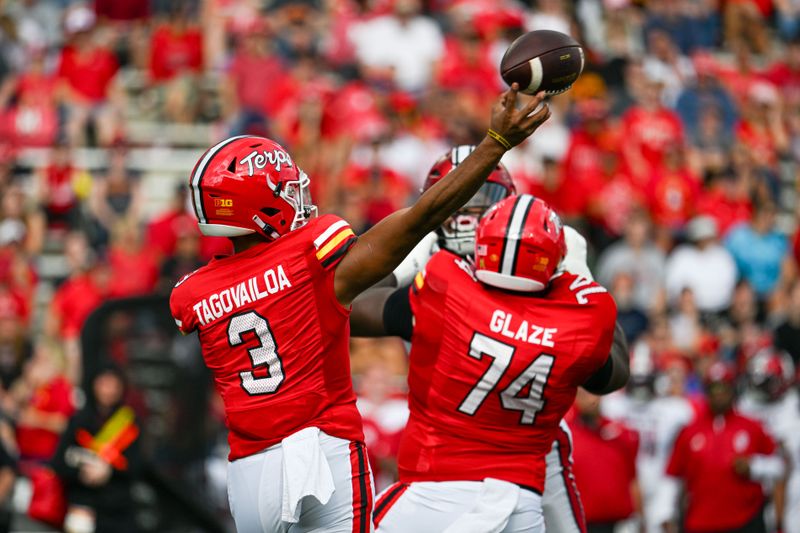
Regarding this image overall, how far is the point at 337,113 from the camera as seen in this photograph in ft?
47.1

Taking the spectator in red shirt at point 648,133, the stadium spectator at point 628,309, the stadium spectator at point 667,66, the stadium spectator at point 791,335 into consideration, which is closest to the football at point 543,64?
the stadium spectator at point 791,335

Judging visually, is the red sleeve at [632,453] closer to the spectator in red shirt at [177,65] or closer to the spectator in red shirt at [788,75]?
the spectator in red shirt at [177,65]

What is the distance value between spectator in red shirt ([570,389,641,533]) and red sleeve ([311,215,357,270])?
4271 millimetres

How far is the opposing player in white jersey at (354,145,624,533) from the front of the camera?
5.71m

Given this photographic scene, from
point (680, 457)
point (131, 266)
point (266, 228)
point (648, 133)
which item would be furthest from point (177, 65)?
point (266, 228)

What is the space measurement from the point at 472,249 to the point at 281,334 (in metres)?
1.41

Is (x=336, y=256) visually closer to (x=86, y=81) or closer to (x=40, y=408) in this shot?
(x=40, y=408)

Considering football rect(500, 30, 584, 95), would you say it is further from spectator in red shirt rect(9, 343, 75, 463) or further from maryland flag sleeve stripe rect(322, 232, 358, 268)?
spectator in red shirt rect(9, 343, 75, 463)

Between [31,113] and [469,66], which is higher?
[469,66]

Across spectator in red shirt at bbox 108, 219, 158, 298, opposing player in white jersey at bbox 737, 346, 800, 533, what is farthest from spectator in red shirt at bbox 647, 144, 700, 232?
spectator in red shirt at bbox 108, 219, 158, 298

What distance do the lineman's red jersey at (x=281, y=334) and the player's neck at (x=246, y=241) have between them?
69mm

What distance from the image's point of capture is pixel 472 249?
5.91 meters

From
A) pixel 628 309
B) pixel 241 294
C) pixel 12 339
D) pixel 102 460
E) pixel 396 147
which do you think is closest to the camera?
pixel 241 294

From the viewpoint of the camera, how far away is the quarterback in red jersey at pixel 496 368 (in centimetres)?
→ 519
